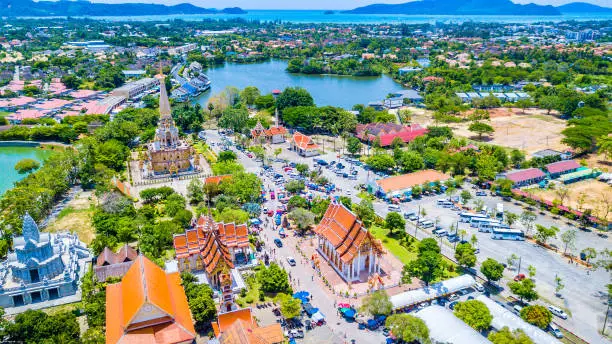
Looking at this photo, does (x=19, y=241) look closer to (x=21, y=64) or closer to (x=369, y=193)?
(x=369, y=193)

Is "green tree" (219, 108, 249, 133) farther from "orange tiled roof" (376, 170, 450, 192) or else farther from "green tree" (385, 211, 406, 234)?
"green tree" (385, 211, 406, 234)

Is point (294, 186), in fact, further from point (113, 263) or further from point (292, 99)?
point (292, 99)

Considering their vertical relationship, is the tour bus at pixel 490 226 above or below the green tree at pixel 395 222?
below

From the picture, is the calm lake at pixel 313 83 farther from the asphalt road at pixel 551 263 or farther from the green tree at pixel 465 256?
the green tree at pixel 465 256

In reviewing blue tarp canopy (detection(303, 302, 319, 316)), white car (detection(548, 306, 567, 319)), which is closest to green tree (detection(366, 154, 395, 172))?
white car (detection(548, 306, 567, 319))

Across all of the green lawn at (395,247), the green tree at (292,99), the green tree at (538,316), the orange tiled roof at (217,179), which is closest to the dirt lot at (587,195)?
the green lawn at (395,247)

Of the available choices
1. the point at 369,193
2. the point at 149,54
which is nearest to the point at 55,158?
the point at 369,193
